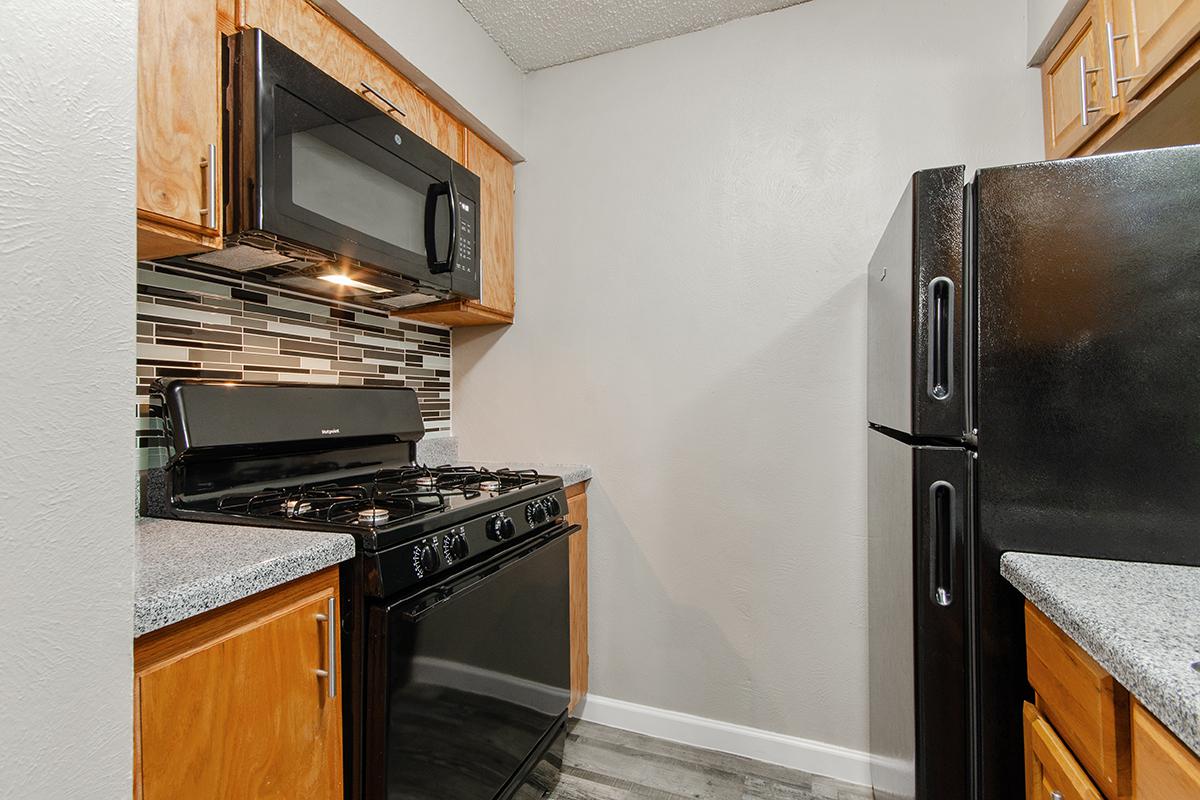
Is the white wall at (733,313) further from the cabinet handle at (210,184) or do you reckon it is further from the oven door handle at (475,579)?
the cabinet handle at (210,184)

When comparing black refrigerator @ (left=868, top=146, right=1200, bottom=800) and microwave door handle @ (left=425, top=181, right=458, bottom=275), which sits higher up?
microwave door handle @ (left=425, top=181, right=458, bottom=275)

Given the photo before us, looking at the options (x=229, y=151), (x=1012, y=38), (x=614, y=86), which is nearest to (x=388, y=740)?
(x=229, y=151)

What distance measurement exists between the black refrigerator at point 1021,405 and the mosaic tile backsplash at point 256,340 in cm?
161

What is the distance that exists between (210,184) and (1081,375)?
5.49 ft

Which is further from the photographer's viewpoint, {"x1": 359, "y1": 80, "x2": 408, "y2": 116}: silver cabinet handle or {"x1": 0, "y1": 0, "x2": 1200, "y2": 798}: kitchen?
{"x1": 359, "y1": 80, "x2": 408, "y2": 116}: silver cabinet handle

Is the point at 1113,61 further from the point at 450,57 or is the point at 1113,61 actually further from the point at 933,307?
the point at 450,57

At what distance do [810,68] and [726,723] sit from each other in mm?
2207

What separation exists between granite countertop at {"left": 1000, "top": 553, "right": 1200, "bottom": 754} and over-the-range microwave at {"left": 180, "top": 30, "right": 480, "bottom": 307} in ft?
4.95

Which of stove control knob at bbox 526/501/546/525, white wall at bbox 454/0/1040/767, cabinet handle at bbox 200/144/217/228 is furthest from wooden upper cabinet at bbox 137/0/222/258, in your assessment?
white wall at bbox 454/0/1040/767

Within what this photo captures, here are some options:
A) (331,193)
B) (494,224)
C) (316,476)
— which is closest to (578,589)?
(316,476)

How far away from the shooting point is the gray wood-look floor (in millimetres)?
1698

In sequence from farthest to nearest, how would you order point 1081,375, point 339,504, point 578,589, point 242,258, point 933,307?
1. point 578,589
2. point 242,258
3. point 339,504
4. point 933,307
5. point 1081,375

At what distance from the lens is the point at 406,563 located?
1101 millimetres

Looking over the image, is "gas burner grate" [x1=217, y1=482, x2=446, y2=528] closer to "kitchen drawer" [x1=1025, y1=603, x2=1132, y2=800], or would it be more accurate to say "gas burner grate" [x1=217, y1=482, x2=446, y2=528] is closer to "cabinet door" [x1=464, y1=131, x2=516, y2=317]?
"cabinet door" [x1=464, y1=131, x2=516, y2=317]
